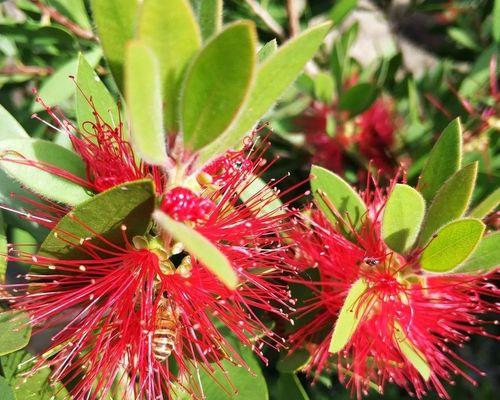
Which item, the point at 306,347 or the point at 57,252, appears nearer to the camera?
the point at 57,252

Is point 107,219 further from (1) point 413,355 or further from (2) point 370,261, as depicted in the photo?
(1) point 413,355

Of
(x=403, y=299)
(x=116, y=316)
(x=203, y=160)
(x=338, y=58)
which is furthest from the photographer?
(x=338, y=58)

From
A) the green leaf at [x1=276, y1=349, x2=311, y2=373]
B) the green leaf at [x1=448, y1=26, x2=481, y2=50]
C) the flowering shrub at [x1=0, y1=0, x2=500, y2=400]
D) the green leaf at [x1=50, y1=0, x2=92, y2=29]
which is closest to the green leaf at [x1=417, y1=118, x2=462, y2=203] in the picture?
the flowering shrub at [x1=0, y1=0, x2=500, y2=400]

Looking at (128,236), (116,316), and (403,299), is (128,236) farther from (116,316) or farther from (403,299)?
(403,299)

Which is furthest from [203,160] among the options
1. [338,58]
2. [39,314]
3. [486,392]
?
[486,392]

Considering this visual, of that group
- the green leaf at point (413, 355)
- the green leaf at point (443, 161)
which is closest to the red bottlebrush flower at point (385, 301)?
the green leaf at point (413, 355)

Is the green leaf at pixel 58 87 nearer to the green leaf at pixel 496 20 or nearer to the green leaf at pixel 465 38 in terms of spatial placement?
the green leaf at pixel 496 20
